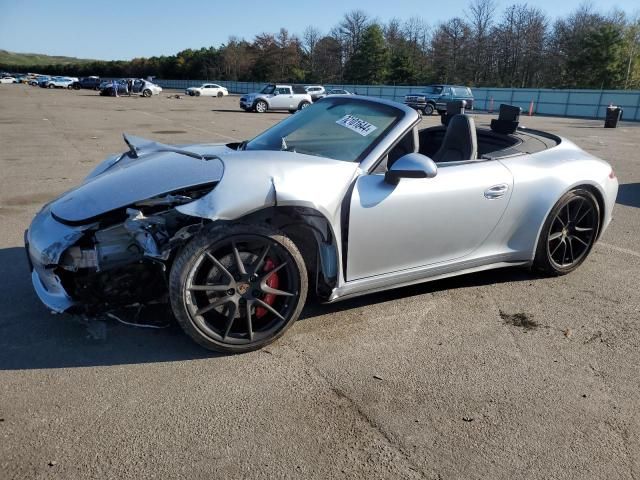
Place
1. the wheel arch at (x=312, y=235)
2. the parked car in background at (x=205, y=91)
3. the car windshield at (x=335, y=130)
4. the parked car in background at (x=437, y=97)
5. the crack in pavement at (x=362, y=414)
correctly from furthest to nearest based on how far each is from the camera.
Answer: the parked car in background at (x=205, y=91) → the parked car in background at (x=437, y=97) → the car windshield at (x=335, y=130) → the wheel arch at (x=312, y=235) → the crack in pavement at (x=362, y=414)

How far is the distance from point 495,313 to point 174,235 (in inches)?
88.3

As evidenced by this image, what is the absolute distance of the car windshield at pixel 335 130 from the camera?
3.31 m

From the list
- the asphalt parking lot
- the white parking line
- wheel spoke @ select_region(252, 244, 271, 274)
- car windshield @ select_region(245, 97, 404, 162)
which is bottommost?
the white parking line

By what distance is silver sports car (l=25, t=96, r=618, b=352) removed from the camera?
9.12 feet

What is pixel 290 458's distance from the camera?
7.00 ft

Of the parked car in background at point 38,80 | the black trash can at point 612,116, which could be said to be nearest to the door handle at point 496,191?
the black trash can at point 612,116

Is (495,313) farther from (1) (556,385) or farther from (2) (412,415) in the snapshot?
(2) (412,415)

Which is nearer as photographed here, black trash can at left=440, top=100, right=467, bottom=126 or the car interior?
the car interior

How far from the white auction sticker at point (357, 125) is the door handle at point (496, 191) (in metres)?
0.90

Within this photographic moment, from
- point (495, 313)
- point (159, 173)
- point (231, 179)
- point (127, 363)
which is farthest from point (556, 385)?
point (159, 173)

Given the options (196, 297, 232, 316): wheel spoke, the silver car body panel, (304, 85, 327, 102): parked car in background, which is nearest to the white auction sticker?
the silver car body panel

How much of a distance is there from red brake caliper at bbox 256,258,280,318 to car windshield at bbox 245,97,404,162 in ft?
2.72

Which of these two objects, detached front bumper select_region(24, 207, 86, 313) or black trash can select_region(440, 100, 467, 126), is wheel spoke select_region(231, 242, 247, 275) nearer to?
detached front bumper select_region(24, 207, 86, 313)

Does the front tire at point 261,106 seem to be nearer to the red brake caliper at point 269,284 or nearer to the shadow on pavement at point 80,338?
the shadow on pavement at point 80,338
